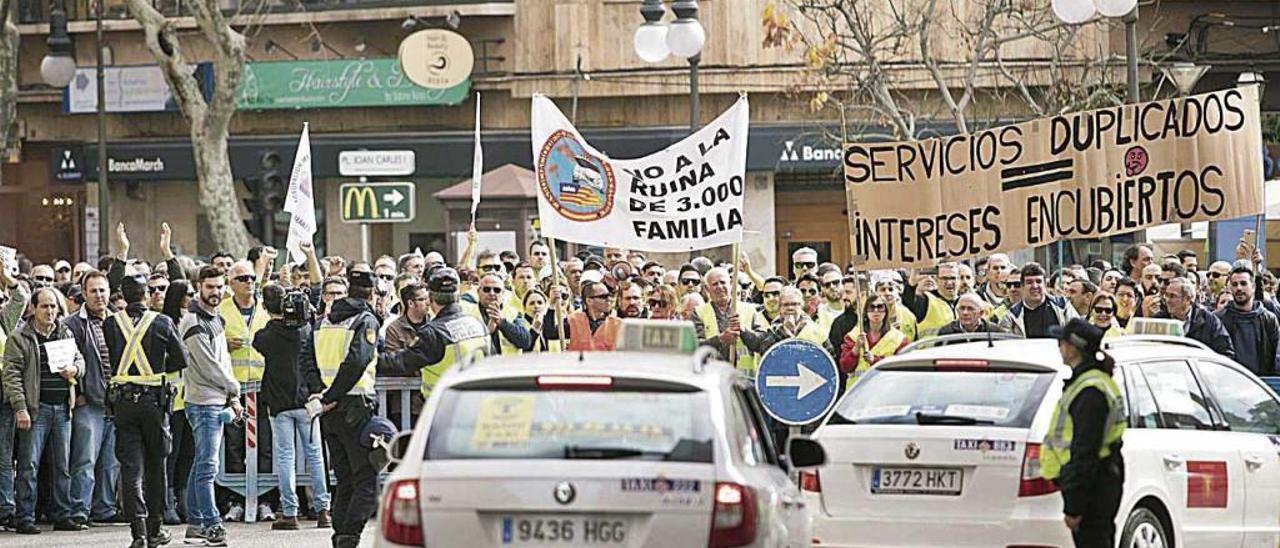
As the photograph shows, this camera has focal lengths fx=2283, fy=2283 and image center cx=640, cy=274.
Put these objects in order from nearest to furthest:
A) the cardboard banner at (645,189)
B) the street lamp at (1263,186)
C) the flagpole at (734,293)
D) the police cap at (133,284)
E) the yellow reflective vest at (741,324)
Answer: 1. the flagpole at (734,293)
2. the police cap at (133,284)
3. the cardboard banner at (645,189)
4. the yellow reflective vest at (741,324)
5. the street lamp at (1263,186)

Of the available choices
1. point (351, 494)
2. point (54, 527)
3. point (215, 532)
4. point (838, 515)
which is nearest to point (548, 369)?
point (838, 515)

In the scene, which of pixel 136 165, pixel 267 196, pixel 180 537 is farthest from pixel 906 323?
pixel 136 165

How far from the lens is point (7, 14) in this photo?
31844mm

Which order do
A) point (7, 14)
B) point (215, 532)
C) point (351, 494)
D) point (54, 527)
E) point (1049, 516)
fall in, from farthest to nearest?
1. point (7, 14)
2. point (54, 527)
3. point (215, 532)
4. point (351, 494)
5. point (1049, 516)

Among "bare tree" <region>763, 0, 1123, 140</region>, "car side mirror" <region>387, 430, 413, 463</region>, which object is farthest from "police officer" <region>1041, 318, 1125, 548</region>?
"bare tree" <region>763, 0, 1123, 140</region>

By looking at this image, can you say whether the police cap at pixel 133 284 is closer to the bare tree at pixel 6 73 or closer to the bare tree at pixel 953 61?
the bare tree at pixel 6 73

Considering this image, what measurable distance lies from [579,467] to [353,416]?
489 centimetres

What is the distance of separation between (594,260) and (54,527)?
6282 mm

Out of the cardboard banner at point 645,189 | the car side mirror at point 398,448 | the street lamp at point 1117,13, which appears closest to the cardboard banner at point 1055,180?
the cardboard banner at point 645,189

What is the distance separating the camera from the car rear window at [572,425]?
8.57 m

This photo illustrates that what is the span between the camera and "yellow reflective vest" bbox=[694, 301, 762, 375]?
1591 cm

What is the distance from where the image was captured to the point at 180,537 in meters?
15.3

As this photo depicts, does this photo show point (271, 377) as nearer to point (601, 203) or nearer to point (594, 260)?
point (601, 203)

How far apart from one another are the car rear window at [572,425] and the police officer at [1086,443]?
2.22 meters
